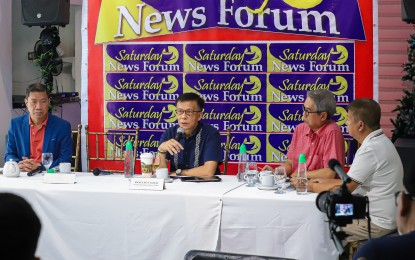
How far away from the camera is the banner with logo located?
5.51 meters

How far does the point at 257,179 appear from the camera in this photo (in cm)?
408

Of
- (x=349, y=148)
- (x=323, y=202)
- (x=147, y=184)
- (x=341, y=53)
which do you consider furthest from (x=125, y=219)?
(x=341, y=53)

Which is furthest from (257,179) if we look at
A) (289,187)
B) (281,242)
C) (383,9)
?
(383,9)

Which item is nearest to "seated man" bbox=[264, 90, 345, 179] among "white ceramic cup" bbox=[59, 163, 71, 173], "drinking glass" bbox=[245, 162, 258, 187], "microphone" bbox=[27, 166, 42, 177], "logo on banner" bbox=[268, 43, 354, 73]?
"drinking glass" bbox=[245, 162, 258, 187]

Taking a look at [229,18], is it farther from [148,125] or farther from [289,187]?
[289,187]

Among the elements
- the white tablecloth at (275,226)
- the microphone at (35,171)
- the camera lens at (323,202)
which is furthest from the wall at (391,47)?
the camera lens at (323,202)

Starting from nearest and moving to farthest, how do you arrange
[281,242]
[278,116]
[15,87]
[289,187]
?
1. [281,242]
2. [289,187]
3. [278,116]
4. [15,87]

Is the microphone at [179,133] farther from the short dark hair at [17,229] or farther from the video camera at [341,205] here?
the short dark hair at [17,229]

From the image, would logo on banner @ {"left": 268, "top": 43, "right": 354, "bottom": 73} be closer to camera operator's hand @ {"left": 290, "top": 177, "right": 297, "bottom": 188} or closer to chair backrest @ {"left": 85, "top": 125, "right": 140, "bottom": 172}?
chair backrest @ {"left": 85, "top": 125, "right": 140, "bottom": 172}

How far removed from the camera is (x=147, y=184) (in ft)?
12.6

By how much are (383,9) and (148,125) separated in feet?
8.96

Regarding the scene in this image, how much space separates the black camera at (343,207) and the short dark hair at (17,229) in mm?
1083

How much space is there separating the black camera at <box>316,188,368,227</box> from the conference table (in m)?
1.20

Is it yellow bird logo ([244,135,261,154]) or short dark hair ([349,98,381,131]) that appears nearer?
short dark hair ([349,98,381,131])
